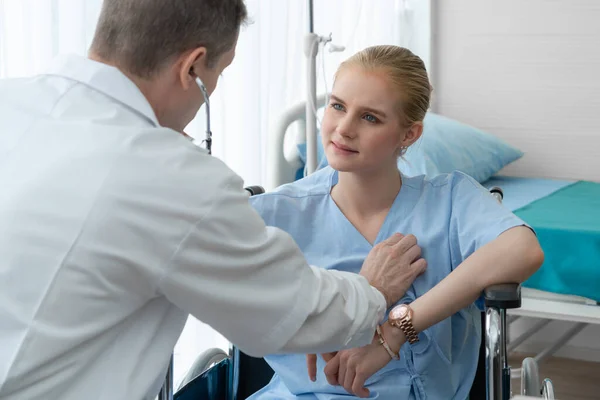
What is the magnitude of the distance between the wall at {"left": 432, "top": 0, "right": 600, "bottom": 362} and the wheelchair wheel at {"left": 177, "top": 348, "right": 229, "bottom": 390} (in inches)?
83.4

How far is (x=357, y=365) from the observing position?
1407 millimetres

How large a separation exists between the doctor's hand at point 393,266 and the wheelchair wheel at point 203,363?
38cm

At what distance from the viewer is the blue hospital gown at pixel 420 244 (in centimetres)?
150

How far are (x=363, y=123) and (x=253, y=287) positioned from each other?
1.98 ft

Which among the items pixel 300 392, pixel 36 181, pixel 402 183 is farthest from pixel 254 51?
pixel 36 181

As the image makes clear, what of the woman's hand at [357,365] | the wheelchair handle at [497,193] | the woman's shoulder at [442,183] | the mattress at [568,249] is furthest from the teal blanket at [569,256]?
the woman's hand at [357,365]

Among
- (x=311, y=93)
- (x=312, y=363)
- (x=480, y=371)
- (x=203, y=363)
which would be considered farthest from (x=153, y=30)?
(x=311, y=93)

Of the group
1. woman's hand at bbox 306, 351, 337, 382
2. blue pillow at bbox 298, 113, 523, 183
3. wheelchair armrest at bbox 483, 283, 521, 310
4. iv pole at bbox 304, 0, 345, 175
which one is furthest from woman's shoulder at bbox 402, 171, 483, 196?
blue pillow at bbox 298, 113, 523, 183

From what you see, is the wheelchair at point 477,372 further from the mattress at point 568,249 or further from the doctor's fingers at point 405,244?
the mattress at point 568,249

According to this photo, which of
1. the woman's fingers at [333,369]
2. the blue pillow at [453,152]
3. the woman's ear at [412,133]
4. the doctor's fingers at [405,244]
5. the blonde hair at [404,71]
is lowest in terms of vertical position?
the woman's fingers at [333,369]

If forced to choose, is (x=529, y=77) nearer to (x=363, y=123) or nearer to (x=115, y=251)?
(x=363, y=123)

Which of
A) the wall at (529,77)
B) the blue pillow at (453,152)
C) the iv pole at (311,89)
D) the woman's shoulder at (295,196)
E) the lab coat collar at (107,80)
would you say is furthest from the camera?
the wall at (529,77)

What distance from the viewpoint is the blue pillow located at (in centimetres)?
285

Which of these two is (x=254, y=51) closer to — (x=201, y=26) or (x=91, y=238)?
(x=201, y=26)
